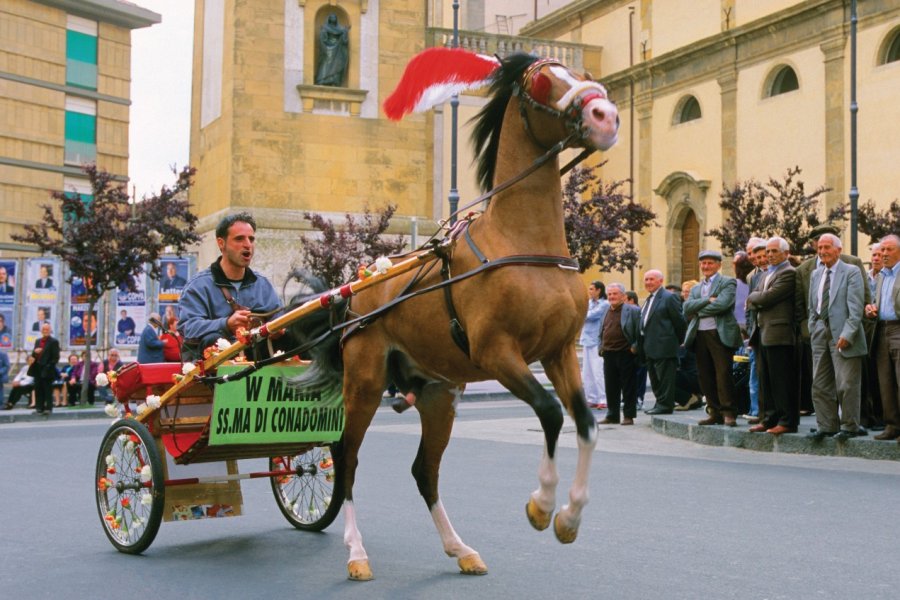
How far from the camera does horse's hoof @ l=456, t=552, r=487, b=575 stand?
6383 millimetres

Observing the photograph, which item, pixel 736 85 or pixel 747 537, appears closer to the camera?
pixel 747 537

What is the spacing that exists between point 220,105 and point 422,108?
98.9 ft

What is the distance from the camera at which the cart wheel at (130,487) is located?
7.05 metres

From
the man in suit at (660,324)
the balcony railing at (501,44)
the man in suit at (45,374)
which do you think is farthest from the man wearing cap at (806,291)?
the balcony railing at (501,44)

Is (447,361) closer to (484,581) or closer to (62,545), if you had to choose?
(484,581)

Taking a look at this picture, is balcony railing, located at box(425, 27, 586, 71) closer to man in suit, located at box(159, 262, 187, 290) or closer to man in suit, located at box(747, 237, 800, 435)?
man in suit, located at box(159, 262, 187, 290)

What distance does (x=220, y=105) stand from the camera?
35.5 m

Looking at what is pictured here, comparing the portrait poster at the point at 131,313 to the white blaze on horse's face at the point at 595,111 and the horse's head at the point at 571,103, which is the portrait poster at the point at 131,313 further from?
the white blaze on horse's face at the point at 595,111

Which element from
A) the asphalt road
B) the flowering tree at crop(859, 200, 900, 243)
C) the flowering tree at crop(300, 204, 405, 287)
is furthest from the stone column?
the asphalt road

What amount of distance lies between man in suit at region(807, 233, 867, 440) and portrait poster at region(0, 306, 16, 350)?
766 inches

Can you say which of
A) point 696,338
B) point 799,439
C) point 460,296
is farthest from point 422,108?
point 696,338

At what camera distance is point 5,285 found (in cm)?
2636

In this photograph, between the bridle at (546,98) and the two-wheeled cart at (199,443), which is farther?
the two-wheeled cart at (199,443)

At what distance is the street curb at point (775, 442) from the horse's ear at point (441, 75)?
7524mm
